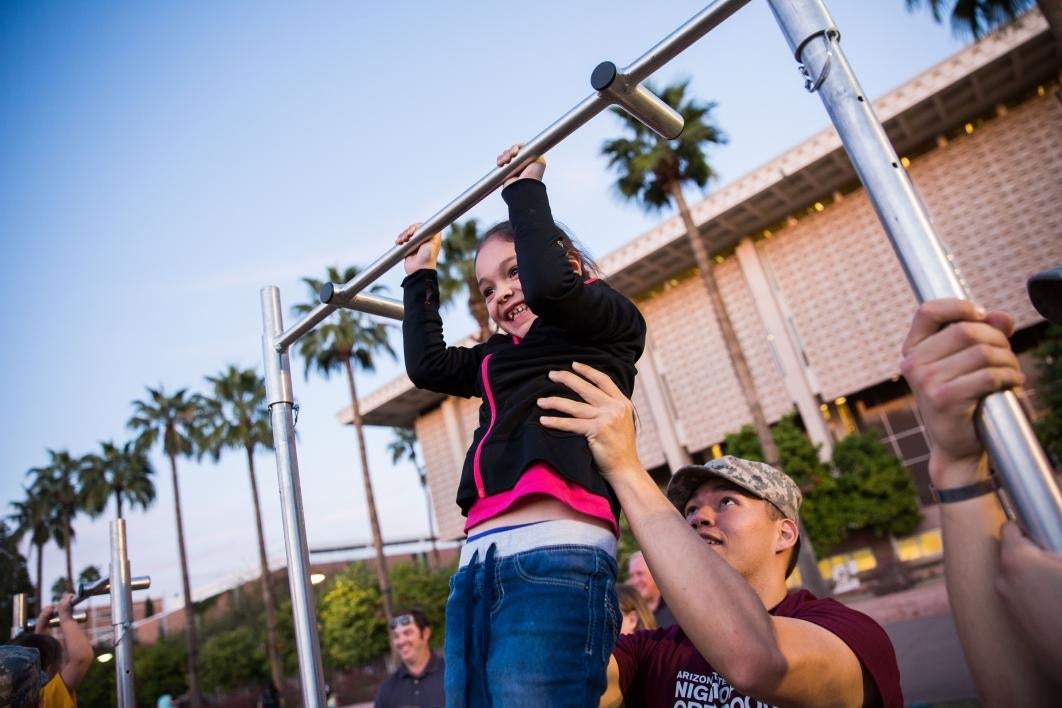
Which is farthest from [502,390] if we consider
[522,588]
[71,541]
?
[71,541]

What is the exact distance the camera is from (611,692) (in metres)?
2.22

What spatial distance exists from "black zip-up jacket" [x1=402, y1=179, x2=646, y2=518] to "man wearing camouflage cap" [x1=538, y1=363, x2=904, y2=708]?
0.12m

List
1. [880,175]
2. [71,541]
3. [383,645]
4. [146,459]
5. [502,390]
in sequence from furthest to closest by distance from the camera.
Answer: [71,541] → [146,459] → [383,645] → [502,390] → [880,175]

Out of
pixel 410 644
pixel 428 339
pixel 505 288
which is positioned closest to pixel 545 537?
pixel 505 288

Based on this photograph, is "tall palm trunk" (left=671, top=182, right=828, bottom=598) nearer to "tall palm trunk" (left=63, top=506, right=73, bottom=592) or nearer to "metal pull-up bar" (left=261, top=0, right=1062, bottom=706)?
"metal pull-up bar" (left=261, top=0, right=1062, bottom=706)

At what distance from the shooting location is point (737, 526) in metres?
2.43

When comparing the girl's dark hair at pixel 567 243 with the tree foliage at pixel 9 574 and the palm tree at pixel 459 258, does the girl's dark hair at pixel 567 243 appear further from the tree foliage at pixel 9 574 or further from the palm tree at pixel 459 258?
the tree foliage at pixel 9 574

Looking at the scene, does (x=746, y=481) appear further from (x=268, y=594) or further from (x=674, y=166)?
(x=268, y=594)

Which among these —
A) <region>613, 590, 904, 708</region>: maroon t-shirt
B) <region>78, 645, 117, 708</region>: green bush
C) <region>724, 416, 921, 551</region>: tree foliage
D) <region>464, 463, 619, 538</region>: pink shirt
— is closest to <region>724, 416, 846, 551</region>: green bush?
<region>724, 416, 921, 551</region>: tree foliage

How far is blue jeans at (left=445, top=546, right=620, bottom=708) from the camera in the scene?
1.49 meters

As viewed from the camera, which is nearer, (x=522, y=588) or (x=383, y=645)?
(x=522, y=588)

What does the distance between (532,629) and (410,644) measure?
5317mm

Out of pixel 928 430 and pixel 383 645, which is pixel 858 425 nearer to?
pixel 383 645

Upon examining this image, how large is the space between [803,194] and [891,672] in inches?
1181
